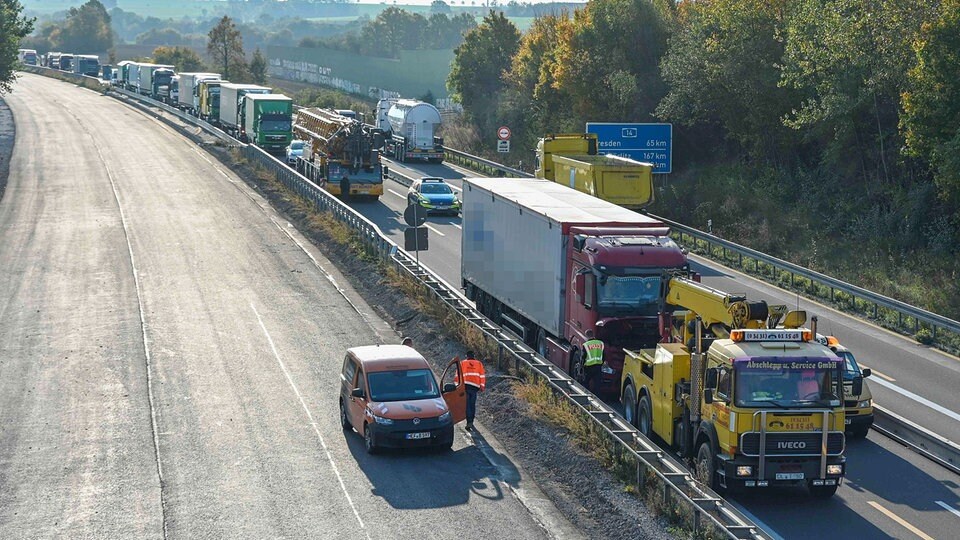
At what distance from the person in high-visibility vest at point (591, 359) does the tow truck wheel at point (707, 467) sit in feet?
14.5

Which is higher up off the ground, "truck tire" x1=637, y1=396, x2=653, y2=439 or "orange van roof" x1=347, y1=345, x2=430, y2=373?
"orange van roof" x1=347, y1=345, x2=430, y2=373

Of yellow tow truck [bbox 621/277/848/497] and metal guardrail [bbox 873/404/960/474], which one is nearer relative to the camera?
yellow tow truck [bbox 621/277/848/497]

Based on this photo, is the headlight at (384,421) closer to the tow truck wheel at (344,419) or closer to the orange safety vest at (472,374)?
the tow truck wheel at (344,419)

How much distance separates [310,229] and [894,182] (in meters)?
21.7

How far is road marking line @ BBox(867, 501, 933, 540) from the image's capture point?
1697 cm

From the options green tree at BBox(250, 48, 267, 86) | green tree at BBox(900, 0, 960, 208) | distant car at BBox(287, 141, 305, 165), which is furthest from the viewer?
green tree at BBox(250, 48, 267, 86)

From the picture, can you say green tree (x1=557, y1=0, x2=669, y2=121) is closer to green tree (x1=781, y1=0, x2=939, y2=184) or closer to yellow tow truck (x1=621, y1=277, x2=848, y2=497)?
green tree (x1=781, y1=0, x2=939, y2=184)

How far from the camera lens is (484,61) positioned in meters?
93.1

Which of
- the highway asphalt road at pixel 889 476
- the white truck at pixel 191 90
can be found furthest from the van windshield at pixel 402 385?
the white truck at pixel 191 90

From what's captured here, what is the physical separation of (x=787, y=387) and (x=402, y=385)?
7.28 metres

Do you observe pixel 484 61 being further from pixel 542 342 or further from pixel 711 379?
pixel 711 379

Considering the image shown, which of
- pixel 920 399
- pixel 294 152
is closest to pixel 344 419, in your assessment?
pixel 920 399

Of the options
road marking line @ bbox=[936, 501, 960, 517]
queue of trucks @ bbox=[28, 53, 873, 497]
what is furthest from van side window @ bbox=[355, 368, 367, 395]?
road marking line @ bbox=[936, 501, 960, 517]

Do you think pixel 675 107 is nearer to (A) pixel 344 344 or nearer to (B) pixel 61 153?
(A) pixel 344 344
